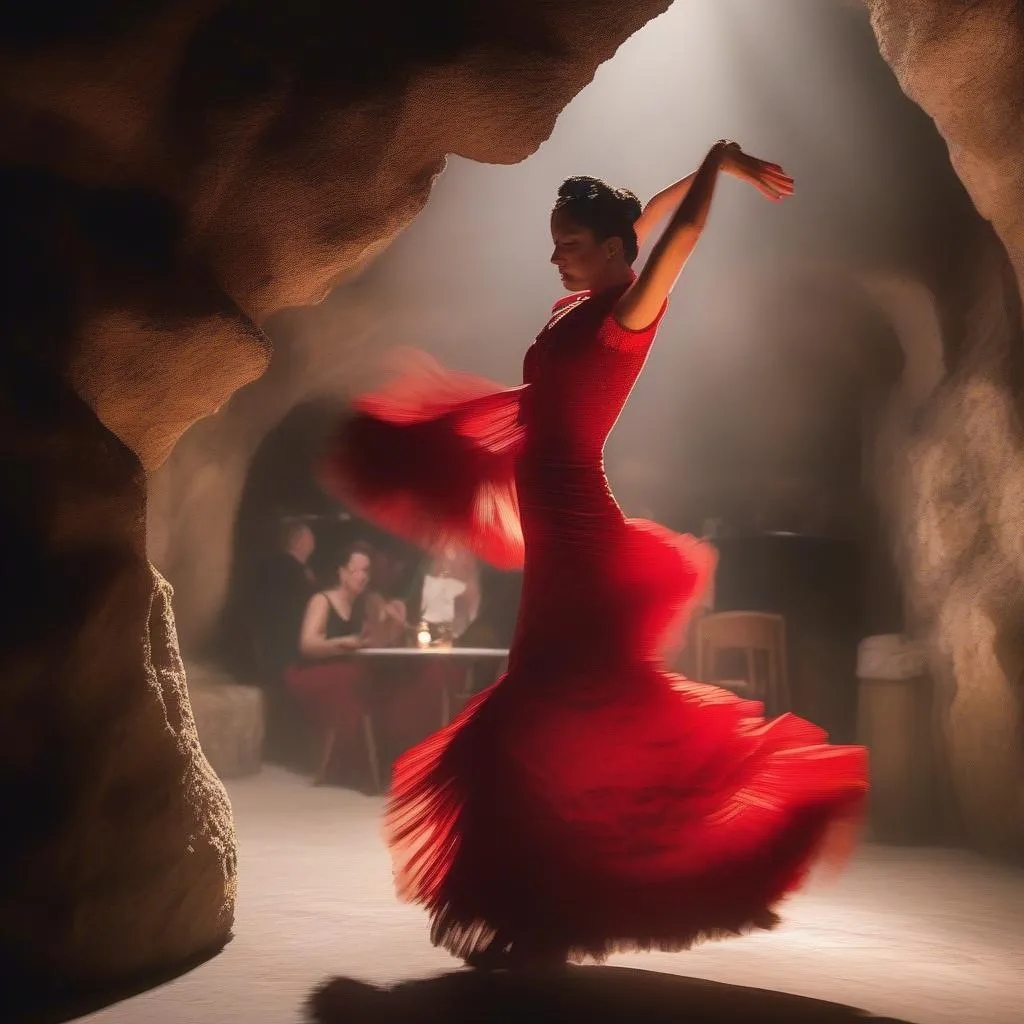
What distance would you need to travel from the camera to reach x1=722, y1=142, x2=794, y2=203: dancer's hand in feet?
8.63

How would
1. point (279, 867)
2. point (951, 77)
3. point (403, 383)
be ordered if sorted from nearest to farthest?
point (403, 383)
point (951, 77)
point (279, 867)

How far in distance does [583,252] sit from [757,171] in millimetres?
472

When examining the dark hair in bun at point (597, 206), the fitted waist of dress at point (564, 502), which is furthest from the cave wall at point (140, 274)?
the fitted waist of dress at point (564, 502)

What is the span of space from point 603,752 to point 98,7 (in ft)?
6.51

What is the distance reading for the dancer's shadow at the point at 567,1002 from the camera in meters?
2.21

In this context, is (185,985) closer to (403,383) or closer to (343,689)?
(403,383)

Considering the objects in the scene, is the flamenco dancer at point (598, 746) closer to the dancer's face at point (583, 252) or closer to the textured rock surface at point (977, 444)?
the dancer's face at point (583, 252)

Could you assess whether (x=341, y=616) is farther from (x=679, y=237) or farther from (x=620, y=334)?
(x=679, y=237)

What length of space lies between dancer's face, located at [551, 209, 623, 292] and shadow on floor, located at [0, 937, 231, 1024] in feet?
6.52

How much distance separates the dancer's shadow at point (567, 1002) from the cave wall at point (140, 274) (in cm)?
59

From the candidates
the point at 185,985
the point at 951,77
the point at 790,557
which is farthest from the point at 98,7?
the point at 790,557

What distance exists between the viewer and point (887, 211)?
5.79 m

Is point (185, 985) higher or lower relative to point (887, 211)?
lower

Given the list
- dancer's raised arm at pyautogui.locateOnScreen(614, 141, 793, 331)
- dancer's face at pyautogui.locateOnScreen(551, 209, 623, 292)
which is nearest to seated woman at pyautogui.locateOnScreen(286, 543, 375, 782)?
dancer's face at pyautogui.locateOnScreen(551, 209, 623, 292)
